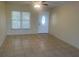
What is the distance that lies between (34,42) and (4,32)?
592 millimetres

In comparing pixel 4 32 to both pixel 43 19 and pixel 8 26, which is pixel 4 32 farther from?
pixel 43 19

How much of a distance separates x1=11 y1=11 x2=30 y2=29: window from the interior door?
0.24m

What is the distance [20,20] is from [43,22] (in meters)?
0.42

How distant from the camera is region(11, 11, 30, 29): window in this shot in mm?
1861

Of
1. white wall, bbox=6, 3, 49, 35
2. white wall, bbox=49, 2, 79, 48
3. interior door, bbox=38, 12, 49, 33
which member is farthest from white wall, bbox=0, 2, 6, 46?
white wall, bbox=49, 2, 79, 48

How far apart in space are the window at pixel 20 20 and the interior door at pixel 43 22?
0.24m

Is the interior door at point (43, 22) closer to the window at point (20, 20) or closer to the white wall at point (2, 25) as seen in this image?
the window at point (20, 20)

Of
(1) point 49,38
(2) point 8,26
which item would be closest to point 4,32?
(2) point 8,26

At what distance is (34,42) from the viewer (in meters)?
2.16

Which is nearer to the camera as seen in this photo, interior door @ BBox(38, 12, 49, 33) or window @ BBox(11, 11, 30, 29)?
window @ BBox(11, 11, 30, 29)

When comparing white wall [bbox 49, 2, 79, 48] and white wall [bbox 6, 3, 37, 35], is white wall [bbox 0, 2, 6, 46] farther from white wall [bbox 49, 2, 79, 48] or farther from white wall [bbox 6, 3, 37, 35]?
white wall [bbox 49, 2, 79, 48]

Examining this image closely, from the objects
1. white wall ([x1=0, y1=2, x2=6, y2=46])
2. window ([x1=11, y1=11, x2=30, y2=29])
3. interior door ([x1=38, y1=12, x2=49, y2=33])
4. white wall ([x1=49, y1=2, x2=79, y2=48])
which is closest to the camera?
white wall ([x1=0, y1=2, x2=6, y2=46])

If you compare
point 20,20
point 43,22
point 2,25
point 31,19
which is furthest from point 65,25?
point 2,25

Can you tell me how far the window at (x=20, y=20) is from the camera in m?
1.86
